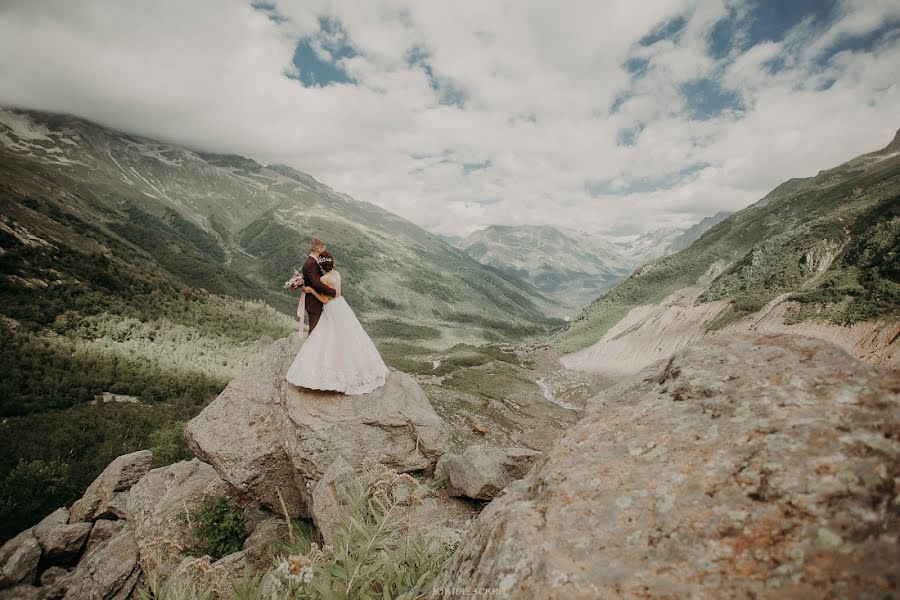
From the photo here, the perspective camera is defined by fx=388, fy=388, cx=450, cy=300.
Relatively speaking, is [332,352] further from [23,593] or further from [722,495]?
[23,593]

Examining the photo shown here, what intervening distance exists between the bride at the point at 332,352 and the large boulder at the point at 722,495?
351 inches

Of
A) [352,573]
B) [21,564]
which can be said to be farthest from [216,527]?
[21,564]

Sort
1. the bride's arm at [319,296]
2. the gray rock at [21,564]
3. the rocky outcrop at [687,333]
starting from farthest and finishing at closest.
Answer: the rocky outcrop at [687,333] < the gray rock at [21,564] < the bride's arm at [319,296]

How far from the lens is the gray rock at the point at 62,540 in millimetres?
19531

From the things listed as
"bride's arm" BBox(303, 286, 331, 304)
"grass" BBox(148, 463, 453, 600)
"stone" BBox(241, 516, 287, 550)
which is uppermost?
"bride's arm" BBox(303, 286, 331, 304)

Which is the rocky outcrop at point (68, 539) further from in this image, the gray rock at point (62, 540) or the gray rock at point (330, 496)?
the gray rock at point (330, 496)

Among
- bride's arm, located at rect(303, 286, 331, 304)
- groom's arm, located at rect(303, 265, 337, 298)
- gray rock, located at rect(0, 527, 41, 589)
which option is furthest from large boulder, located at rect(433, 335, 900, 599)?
gray rock, located at rect(0, 527, 41, 589)

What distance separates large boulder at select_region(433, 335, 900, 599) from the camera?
95.0 inches

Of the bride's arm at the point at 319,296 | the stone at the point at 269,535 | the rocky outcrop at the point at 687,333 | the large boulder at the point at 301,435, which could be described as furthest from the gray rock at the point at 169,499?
the rocky outcrop at the point at 687,333

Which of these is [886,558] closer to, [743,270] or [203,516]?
[203,516]

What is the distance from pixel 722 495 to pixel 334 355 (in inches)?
448

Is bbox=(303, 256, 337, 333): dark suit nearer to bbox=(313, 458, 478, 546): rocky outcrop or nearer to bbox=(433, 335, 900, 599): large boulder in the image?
bbox=(313, 458, 478, 546): rocky outcrop

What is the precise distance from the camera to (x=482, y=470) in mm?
11844

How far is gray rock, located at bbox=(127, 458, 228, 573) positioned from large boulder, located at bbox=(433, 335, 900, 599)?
13.6 meters
